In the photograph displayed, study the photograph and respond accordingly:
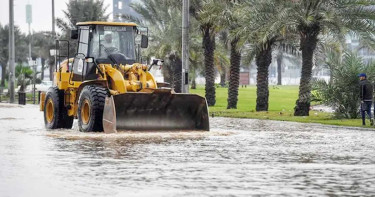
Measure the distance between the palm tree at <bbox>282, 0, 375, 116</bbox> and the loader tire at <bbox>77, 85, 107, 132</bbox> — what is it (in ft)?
43.4

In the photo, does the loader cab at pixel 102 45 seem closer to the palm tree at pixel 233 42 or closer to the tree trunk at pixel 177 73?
the palm tree at pixel 233 42

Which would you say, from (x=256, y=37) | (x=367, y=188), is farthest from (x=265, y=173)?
(x=256, y=37)

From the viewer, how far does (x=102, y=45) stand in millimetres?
31719

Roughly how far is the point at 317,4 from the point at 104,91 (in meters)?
14.6

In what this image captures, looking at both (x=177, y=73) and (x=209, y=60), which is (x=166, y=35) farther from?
(x=209, y=60)

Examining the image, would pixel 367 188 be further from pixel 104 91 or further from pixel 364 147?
pixel 104 91

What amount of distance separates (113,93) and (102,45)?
2700mm

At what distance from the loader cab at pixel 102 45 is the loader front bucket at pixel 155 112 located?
2.42 metres

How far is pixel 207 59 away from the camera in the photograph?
179 ft

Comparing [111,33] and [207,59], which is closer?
[111,33]

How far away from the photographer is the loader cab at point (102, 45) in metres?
31.2

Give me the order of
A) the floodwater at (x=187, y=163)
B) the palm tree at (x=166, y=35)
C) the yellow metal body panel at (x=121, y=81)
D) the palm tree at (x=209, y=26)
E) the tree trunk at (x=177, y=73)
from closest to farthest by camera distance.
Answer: the floodwater at (x=187, y=163) → the yellow metal body panel at (x=121, y=81) → the palm tree at (x=209, y=26) → the palm tree at (x=166, y=35) → the tree trunk at (x=177, y=73)

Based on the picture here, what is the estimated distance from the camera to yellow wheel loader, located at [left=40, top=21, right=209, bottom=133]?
29.0 metres

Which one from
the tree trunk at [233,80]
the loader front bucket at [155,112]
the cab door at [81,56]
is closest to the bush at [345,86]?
the loader front bucket at [155,112]
